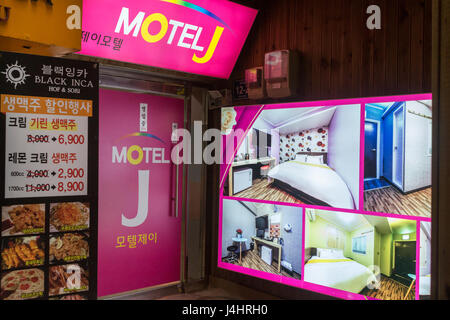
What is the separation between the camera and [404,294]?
8.63ft

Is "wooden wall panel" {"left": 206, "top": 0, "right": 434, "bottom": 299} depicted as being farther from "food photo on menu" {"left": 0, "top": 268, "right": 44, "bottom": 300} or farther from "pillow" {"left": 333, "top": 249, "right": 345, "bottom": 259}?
"food photo on menu" {"left": 0, "top": 268, "right": 44, "bottom": 300}

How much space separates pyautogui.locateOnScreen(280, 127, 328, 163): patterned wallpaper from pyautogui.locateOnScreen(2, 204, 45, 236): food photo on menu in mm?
2016

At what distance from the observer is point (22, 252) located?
2.28m

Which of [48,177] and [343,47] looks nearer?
[48,177]

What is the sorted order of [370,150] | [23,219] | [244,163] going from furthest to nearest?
[244,163] < [370,150] < [23,219]

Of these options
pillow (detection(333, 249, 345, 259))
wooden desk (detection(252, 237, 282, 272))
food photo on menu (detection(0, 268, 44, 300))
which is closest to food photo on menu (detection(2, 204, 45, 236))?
food photo on menu (detection(0, 268, 44, 300))

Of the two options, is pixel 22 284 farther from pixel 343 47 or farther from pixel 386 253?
pixel 343 47

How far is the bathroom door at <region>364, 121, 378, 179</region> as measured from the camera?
276cm

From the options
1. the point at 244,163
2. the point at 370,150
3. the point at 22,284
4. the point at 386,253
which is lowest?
the point at 22,284

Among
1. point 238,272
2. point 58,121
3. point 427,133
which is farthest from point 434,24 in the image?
point 238,272

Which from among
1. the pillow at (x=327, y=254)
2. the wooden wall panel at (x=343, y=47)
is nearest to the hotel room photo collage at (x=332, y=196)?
the pillow at (x=327, y=254)

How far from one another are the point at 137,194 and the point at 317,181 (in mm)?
1667

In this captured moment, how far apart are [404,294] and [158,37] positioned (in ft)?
9.27

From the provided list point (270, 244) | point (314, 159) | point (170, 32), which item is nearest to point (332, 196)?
point (314, 159)
